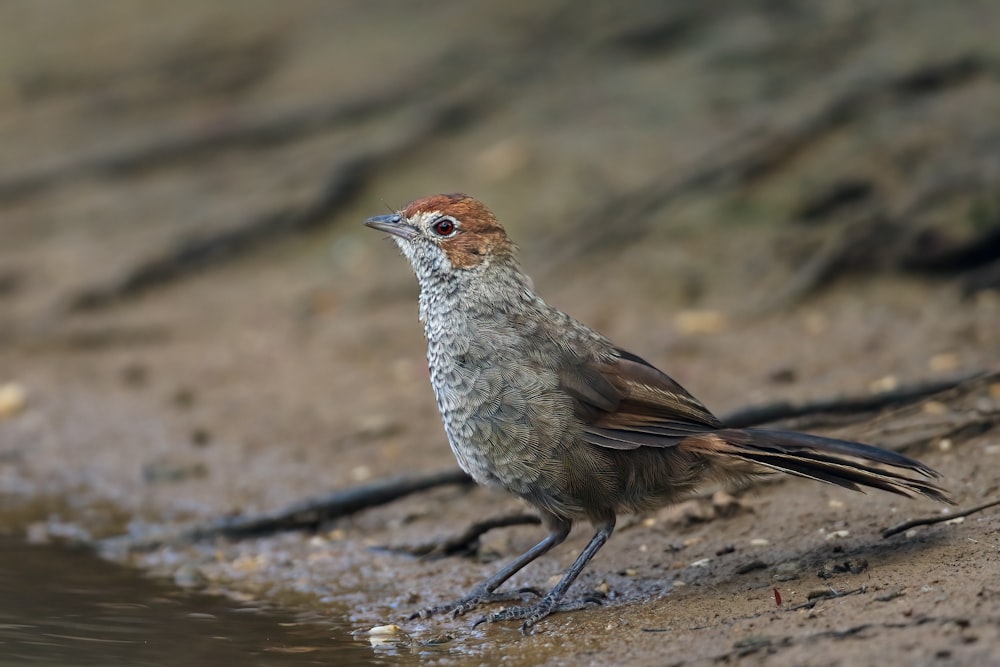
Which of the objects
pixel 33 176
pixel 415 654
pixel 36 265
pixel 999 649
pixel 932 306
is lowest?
pixel 999 649

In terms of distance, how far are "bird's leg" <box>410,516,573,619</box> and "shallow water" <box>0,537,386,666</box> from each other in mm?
397

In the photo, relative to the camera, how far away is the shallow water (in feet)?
13.3

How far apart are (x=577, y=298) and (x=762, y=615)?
417cm

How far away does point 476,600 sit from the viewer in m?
4.53

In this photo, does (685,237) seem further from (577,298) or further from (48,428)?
(48,428)

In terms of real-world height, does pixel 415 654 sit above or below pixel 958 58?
below

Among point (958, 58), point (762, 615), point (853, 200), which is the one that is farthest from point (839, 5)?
point (762, 615)

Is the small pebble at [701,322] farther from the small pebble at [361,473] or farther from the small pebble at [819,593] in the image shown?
the small pebble at [819,593]

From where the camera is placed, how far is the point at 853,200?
24.4 feet

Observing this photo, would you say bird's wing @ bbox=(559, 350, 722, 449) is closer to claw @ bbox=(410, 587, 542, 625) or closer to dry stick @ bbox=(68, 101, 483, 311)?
claw @ bbox=(410, 587, 542, 625)

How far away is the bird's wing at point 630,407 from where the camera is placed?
13.9ft

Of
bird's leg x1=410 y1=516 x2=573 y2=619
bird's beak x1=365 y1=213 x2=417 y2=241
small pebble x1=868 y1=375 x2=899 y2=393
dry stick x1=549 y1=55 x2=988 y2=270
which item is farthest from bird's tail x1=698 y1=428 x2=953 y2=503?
dry stick x1=549 y1=55 x2=988 y2=270

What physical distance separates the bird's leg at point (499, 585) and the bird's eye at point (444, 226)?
4.07 feet

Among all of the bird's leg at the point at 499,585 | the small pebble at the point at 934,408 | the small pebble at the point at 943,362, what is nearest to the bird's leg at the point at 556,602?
the bird's leg at the point at 499,585
